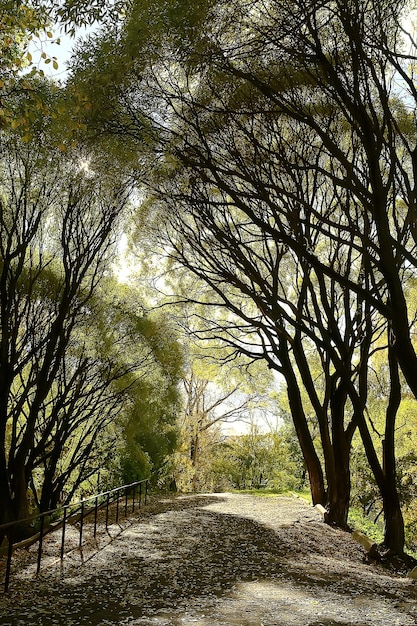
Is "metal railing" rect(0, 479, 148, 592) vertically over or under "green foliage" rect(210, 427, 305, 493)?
under

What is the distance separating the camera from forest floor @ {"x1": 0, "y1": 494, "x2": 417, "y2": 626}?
5477 mm

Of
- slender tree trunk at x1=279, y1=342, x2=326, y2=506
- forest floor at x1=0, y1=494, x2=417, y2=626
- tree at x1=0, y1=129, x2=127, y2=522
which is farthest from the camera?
slender tree trunk at x1=279, y1=342, x2=326, y2=506

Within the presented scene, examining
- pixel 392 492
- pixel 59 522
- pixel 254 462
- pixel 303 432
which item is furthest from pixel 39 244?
pixel 254 462

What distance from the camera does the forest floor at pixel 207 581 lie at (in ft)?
18.0

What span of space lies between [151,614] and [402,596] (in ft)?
9.50

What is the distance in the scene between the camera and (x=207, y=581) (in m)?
7.32

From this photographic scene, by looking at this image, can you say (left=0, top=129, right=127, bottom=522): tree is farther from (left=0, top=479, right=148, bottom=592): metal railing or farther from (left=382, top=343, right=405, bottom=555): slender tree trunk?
(left=382, top=343, right=405, bottom=555): slender tree trunk

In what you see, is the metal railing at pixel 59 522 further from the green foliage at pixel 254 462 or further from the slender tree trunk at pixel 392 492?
the green foliage at pixel 254 462

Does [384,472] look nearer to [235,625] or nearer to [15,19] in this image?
[235,625]

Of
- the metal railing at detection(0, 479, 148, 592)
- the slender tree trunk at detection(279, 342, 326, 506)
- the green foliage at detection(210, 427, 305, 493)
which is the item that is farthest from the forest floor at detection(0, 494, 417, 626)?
the green foliage at detection(210, 427, 305, 493)

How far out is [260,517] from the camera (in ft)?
48.1

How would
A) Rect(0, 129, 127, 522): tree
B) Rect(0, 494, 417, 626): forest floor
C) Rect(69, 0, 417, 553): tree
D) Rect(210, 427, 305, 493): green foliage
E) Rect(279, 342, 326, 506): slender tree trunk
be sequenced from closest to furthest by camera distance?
1. Rect(0, 494, 417, 626): forest floor
2. Rect(69, 0, 417, 553): tree
3. Rect(0, 129, 127, 522): tree
4. Rect(279, 342, 326, 506): slender tree trunk
5. Rect(210, 427, 305, 493): green foliage

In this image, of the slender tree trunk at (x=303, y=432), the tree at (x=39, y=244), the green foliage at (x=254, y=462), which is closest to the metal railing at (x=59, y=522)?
the tree at (x=39, y=244)

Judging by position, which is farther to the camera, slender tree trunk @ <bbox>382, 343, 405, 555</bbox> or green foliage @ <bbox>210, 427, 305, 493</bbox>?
green foliage @ <bbox>210, 427, 305, 493</bbox>
